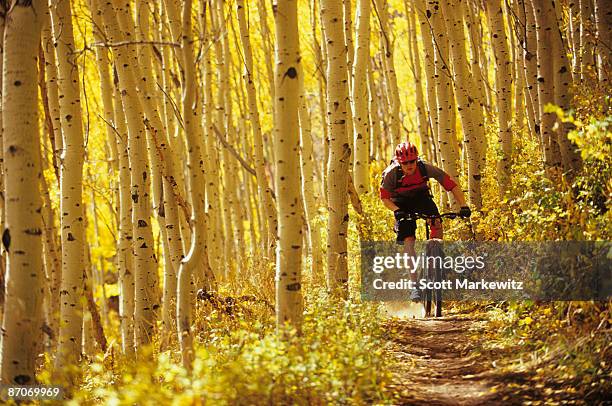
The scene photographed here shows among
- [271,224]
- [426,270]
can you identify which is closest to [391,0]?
[271,224]

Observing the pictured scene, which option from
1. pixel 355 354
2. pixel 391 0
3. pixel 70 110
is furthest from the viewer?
pixel 391 0

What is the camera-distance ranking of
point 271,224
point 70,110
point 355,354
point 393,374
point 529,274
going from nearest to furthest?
point 355,354 < point 393,374 < point 529,274 < point 70,110 < point 271,224

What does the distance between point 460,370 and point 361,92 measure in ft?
18.0

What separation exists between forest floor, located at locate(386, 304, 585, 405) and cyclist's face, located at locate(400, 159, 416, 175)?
164cm

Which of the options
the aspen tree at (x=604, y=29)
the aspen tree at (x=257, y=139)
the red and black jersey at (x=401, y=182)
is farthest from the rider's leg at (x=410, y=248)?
the aspen tree at (x=604, y=29)

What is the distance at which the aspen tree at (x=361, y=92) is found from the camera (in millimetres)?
10125

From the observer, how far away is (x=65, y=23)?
23.3 feet

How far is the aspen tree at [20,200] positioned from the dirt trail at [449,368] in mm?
2747

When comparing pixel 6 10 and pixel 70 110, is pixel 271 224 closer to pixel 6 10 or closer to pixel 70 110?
pixel 70 110

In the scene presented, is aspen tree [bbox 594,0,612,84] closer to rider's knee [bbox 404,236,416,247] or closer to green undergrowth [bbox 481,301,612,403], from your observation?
rider's knee [bbox 404,236,416,247]

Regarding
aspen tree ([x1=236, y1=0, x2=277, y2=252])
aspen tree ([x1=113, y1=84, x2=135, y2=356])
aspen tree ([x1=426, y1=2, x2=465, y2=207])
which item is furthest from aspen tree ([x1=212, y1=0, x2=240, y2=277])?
aspen tree ([x1=426, y1=2, x2=465, y2=207])

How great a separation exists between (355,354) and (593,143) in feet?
8.00

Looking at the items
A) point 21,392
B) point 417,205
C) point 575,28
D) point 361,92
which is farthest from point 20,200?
point 575,28

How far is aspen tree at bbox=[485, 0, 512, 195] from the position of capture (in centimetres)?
968
